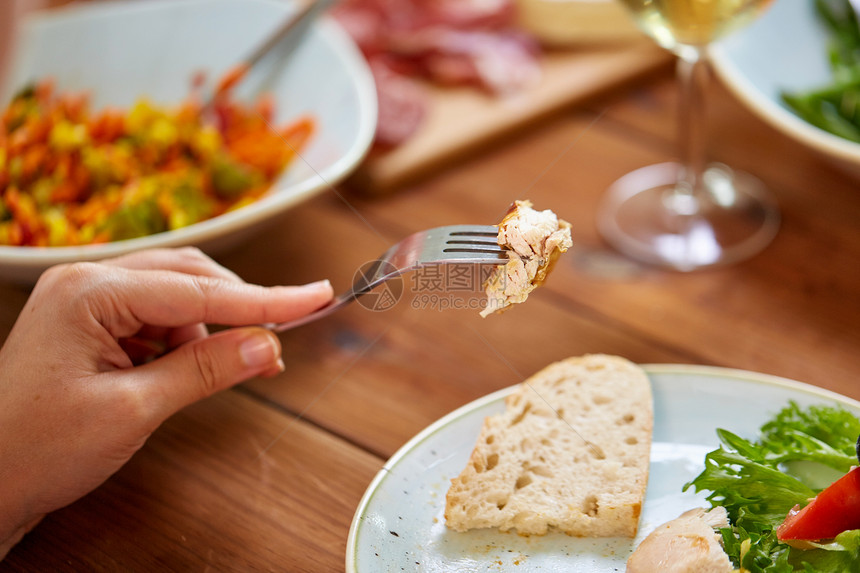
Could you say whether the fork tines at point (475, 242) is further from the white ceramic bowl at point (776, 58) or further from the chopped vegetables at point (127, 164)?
the white ceramic bowl at point (776, 58)

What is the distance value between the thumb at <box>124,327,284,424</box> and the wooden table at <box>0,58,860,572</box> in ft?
0.51

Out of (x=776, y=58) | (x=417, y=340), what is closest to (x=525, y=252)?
(x=417, y=340)

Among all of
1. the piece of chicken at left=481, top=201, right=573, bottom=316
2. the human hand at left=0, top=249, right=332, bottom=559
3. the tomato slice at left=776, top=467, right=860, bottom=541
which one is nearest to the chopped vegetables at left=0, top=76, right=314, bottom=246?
the human hand at left=0, top=249, right=332, bottom=559

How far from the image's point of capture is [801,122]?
158 centimetres

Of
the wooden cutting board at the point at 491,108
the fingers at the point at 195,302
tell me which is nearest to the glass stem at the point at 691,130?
the wooden cutting board at the point at 491,108

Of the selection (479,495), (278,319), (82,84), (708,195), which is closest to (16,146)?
(82,84)

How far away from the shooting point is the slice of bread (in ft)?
3.29

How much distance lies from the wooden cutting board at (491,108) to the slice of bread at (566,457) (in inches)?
31.0

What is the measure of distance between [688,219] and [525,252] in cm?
84

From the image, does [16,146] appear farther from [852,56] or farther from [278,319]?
[852,56]

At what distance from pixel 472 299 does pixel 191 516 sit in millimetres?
486

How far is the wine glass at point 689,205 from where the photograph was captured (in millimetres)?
1601

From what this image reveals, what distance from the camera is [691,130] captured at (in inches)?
65.3

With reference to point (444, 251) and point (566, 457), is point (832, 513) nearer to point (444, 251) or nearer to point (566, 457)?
point (566, 457)
